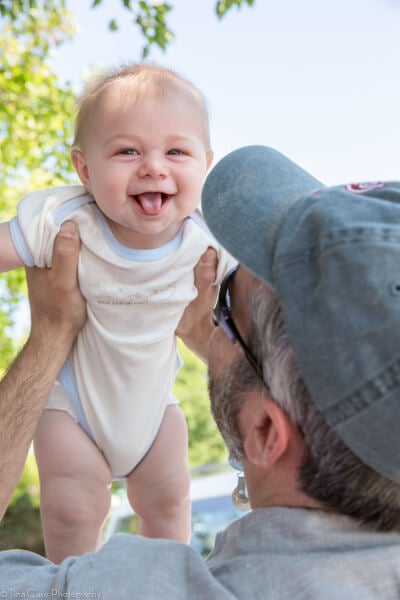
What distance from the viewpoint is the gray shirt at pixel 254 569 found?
4.06 feet

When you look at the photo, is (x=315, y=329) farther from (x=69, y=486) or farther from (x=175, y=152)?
(x=69, y=486)

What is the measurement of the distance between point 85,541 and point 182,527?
0.36 m

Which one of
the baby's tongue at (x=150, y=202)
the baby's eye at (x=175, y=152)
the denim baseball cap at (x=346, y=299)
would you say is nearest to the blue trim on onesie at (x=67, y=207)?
the baby's tongue at (x=150, y=202)

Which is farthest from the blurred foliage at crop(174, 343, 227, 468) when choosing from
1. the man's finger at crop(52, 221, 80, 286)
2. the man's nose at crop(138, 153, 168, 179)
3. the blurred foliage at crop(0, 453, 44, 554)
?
the man's nose at crop(138, 153, 168, 179)

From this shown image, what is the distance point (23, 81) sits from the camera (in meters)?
6.83

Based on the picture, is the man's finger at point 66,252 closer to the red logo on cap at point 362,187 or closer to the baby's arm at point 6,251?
the baby's arm at point 6,251

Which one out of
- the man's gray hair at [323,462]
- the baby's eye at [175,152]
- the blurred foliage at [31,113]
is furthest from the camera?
the blurred foliage at [31,113]

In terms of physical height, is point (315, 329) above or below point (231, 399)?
above

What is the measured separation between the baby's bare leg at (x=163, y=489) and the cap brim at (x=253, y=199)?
1.20 meters

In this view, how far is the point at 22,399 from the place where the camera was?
221cm

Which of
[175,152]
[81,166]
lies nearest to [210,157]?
[175,152]

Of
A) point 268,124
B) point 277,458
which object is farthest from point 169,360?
point 268,124

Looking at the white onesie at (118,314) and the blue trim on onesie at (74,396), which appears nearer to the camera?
the white onesie at (118,314)

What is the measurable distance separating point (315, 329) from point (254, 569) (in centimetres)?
47
